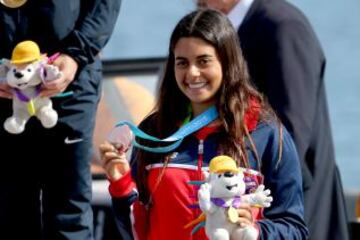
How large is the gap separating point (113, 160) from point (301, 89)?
3.47 ft

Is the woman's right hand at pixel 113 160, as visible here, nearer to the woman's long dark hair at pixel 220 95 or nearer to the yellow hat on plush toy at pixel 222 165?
the woman's long dark hair at pixel 220 95

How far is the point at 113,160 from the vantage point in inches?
169

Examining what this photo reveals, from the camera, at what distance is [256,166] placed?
4.36m

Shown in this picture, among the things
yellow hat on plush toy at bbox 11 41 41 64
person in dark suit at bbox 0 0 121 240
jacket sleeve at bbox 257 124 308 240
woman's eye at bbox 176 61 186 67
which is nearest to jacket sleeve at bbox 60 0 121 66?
person in dark suit at bbox 0 0 121 240

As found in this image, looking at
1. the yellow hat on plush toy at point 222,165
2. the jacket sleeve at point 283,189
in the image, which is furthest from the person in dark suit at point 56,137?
the yellow hat on plush toy at point 222,165

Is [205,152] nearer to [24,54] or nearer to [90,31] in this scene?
[24,54]

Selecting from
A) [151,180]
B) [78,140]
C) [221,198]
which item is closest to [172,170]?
[151,180]

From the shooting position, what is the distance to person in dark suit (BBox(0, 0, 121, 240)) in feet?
16.2

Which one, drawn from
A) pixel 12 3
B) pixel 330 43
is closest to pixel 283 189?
pixel 12 3

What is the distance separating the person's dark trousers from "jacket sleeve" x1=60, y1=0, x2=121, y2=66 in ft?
0.31

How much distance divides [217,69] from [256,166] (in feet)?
1.01

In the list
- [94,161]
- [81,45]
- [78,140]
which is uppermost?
[81,45]

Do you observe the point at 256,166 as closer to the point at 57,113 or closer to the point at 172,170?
the point at 172,170

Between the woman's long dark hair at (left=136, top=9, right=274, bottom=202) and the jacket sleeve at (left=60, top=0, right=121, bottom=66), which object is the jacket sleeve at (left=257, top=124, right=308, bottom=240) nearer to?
the woman's long dark hair at (left=136, top=9, right=274, bottom=202)
